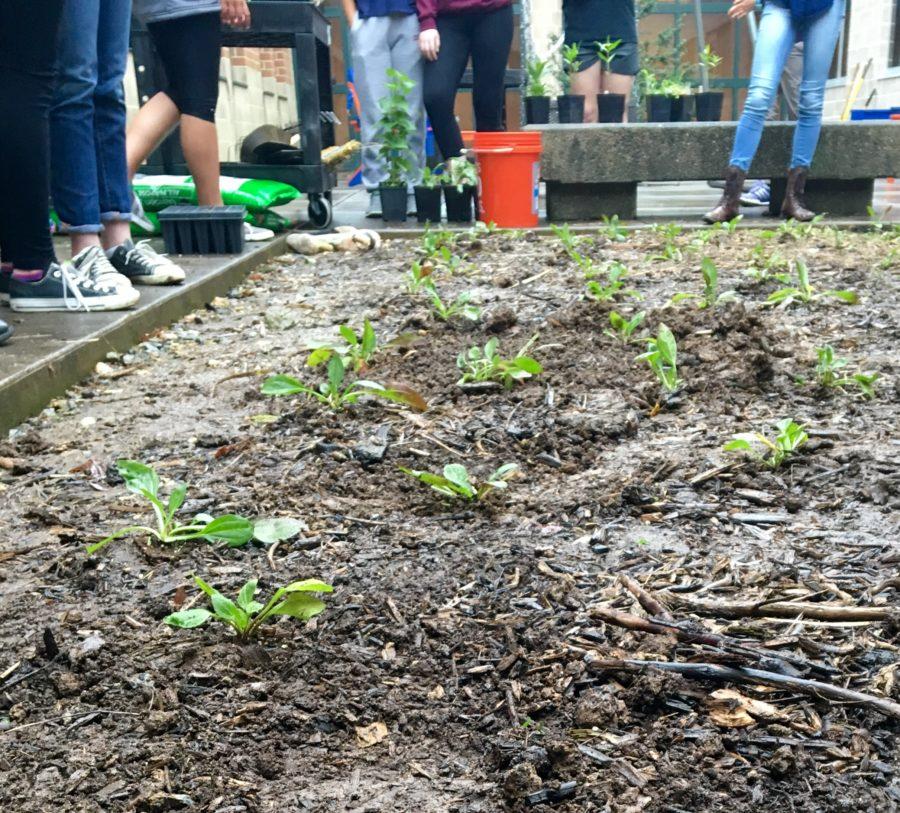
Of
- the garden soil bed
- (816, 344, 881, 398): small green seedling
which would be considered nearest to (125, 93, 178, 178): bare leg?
the garden soil bed

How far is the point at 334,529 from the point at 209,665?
1.37 ft

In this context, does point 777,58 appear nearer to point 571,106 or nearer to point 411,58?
point 571,106

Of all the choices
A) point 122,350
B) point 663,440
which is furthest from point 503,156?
point 663,440

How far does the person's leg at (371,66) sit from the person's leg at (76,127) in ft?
8.88

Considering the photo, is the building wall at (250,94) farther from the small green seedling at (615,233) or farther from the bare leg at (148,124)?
the small green seedling at (615,233)

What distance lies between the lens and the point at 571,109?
661cm

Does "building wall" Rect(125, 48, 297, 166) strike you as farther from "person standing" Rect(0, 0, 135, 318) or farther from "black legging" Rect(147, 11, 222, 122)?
"person standing" Rect(0, 0, 135, 318)

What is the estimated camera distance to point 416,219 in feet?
19.7

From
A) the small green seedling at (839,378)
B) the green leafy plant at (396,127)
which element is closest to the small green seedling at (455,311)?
the small green seedling at (839,378)

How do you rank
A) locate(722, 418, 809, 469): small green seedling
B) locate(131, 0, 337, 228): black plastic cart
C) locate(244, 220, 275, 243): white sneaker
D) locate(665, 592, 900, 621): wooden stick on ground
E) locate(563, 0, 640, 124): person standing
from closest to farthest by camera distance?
locate(665, 592, 900, 621): wooden stick on ground < locate(722, 418, 809, 469): small green seedling < locate(244, 220, 275, 243): white sneaker < locate(131, 0, 337, 228): black plastic cart < locate(563, 0, 640, 124): person standing

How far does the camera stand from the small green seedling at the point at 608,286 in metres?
3.12

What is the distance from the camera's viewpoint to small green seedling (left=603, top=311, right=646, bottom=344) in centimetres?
260

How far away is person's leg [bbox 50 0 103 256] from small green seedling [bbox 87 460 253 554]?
1.73 m

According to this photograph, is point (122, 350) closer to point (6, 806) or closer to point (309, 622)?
point (309, 622)
